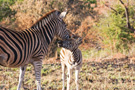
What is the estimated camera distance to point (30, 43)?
460 cm

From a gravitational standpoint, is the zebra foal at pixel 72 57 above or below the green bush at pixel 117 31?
below

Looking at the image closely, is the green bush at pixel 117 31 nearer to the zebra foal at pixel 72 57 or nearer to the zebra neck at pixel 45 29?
the zebra foal at pixel 72 57

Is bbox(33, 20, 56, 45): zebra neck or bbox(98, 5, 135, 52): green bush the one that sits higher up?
bbox(98, 5, 135, 52): green bush

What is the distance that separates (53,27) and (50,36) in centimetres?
29

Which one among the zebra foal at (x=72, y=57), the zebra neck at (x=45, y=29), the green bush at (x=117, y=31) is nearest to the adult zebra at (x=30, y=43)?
the zebra neck at (x=45, y=29)

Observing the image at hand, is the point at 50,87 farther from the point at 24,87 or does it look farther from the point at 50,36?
the point at 50,36

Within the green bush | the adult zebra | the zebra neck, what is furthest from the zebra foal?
the green bush

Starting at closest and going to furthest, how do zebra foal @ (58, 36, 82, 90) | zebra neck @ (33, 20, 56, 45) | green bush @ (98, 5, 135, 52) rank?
zebra neck @ (33, 20, 56, 45), zebra foal @ (58, 36, 82, 90), green bush @ (98, 5, 135, 52)

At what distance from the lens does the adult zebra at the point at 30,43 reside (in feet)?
13.4

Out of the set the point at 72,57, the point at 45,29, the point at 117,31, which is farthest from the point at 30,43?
the point at 117,31

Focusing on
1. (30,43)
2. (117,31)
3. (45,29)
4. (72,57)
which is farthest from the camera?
(117,31)

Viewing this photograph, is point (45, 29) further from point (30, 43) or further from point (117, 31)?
point (117, 31)

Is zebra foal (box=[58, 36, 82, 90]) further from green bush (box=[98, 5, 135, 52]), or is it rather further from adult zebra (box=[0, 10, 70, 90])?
green bush (box=[98, 5, 135, 52])

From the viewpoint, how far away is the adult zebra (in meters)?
4.07
